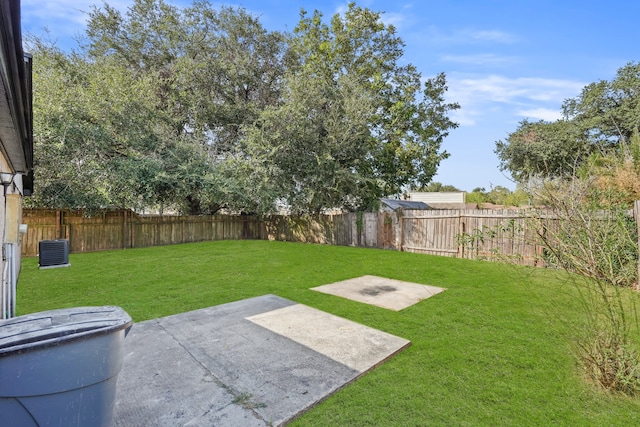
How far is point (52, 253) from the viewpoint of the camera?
24.5 ft

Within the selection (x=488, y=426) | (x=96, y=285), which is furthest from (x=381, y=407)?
(x=96, y=285)

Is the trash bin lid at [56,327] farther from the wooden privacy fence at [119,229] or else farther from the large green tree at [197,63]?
the wooden privacy fence at [119,229]

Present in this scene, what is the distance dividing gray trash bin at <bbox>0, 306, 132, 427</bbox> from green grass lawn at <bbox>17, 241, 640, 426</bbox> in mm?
1183

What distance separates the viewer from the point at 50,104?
30.3 ft

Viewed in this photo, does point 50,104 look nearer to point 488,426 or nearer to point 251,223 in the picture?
point 251,223

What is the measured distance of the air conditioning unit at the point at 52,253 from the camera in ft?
24.1

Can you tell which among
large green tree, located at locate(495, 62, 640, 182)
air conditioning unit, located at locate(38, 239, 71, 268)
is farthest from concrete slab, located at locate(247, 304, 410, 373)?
large green tree, located at locate(495, 62, 640, 182)

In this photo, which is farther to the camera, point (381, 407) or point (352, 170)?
point (352, 170)

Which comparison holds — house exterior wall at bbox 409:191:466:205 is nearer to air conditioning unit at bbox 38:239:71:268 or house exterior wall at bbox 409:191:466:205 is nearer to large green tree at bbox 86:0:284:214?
large green tree at bbox 86:0:284:214

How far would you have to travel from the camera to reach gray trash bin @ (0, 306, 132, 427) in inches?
51.3

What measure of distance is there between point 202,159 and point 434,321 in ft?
35.1

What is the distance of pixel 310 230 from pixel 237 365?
11384mm

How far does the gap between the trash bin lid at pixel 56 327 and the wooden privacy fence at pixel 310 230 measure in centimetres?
689

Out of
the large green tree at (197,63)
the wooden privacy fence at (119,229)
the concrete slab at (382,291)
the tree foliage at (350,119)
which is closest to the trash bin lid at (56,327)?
the concrete slab at (382,291)
